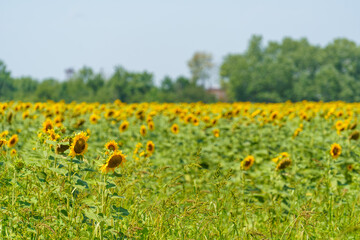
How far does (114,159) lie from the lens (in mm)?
3020

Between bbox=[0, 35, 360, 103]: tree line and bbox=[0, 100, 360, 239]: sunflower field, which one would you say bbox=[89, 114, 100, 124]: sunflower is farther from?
bbox=[0, 35, 360, 103]: tree line

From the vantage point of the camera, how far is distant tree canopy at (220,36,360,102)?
52625 millimetres

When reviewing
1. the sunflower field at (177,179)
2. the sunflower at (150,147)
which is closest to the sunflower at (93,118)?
the sunflower field at (177,179)

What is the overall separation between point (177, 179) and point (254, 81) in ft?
166

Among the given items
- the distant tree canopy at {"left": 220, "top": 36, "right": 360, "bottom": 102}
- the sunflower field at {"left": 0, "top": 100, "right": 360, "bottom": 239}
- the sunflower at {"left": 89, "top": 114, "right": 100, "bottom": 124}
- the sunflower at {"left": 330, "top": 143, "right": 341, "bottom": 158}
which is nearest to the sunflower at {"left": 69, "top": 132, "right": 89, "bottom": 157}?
the sunflower field at {"left": 0, "top": 100, "right": 360, "bottom": 239}

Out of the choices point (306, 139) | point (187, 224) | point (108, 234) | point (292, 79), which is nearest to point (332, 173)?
point (306, 139)

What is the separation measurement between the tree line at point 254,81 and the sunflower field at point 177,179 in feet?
73.2

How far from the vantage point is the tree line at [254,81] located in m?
38.1

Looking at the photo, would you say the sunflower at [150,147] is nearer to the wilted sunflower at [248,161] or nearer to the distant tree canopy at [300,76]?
the wilted sunflower at [248,161]

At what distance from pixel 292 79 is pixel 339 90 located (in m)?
6.94

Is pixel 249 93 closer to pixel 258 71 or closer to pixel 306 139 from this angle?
pixel 258 71

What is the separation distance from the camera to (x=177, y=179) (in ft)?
18.8

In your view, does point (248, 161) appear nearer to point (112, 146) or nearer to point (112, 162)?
point (112, 146)

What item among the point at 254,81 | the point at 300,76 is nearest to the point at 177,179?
the point at 254,81
